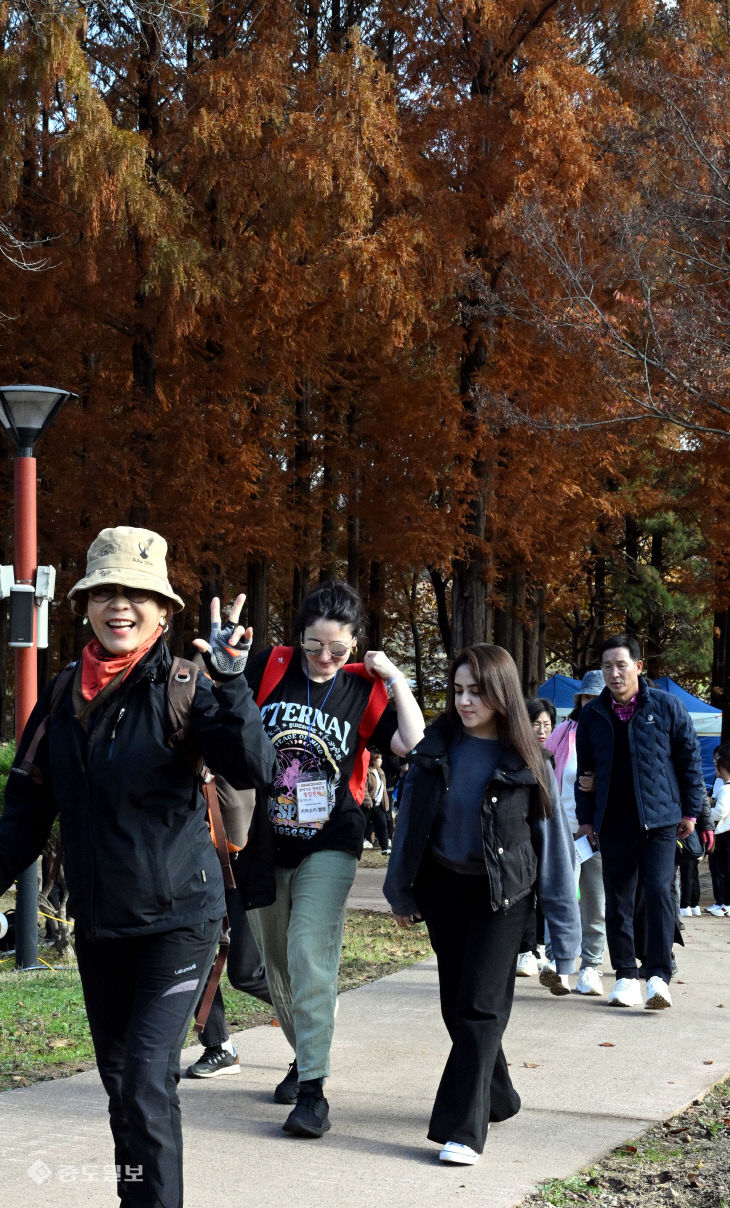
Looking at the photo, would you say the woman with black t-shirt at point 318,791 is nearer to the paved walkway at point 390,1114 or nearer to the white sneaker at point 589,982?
the paved walkway at point 390,1114

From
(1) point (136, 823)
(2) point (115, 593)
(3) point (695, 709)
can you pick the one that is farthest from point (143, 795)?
(3) point (695, 709)

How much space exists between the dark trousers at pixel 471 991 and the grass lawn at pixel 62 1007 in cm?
183

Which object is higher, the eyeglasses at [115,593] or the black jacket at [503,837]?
the eyeglasses at [115,593]

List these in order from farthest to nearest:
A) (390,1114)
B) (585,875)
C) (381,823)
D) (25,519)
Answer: (381,823)
(25,519)
(585,875)
(390,1114)

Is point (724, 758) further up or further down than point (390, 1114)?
further up

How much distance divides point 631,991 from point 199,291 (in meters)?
9.02

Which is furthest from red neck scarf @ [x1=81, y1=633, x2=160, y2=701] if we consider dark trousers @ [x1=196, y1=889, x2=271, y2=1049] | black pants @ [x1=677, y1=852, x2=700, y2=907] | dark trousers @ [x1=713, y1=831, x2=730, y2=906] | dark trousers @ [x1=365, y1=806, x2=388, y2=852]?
dark trousers @ [x1=365, y1=806, x2=388, y2=852]

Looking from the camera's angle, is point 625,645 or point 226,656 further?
point 625,645

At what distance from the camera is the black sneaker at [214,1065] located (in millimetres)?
5637

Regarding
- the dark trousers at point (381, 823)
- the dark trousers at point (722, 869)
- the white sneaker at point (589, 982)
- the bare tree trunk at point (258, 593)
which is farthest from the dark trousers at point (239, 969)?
the bare tree trunk at point (258, 593)

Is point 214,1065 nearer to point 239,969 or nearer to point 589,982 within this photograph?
Result: point 239,969

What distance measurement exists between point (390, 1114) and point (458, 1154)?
27.6 inches

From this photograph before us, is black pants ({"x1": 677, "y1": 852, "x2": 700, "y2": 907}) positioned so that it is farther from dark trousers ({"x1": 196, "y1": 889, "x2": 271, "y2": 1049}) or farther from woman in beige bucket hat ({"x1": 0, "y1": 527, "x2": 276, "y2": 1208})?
woman in beige bucket hat ({"x1": 0, "y1": 527, "x2": 276, "y2": 1208})

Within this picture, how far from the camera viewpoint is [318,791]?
509 centimetres
